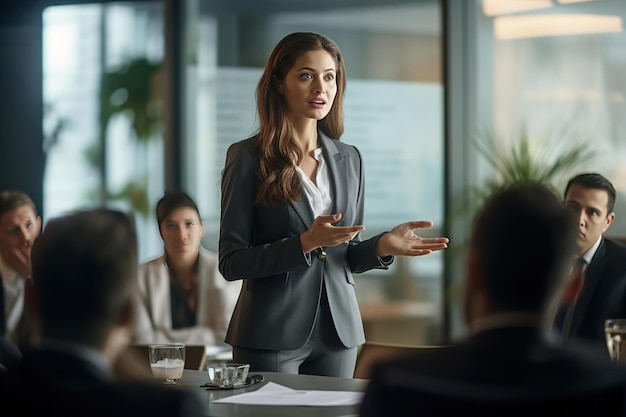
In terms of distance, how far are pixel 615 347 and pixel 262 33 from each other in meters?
5.08

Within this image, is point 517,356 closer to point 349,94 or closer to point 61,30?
point 349,94

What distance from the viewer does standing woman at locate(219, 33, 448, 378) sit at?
9.71 feet

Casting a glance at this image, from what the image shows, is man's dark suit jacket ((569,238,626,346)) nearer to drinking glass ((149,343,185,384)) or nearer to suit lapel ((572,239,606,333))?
suit lapel ((572,239,606,333))

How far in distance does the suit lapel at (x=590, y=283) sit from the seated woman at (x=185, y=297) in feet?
6.65

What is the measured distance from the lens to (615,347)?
8.29 feet

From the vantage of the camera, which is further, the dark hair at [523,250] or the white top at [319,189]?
the white top at [319,189]

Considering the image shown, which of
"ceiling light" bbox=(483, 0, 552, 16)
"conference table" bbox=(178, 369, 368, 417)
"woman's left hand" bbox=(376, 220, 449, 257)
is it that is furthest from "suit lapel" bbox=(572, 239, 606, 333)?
"ceiling light" bbox=(483, 0, 552, 16)

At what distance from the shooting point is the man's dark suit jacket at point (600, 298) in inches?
119

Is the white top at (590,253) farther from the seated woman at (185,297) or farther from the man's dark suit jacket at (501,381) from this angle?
the seated woman at (185,297)

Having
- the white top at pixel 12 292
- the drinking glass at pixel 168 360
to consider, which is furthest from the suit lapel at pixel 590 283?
the white top at pixel 12 292

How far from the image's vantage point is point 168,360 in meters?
2.82

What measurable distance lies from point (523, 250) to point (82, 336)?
0.69 meters

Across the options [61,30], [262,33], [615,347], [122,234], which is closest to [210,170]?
[262,33]

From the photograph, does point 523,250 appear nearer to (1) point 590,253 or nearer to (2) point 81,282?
(2) point 81,282
